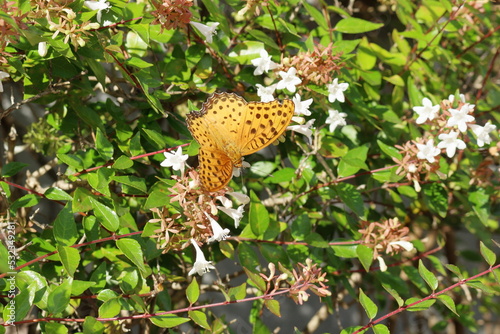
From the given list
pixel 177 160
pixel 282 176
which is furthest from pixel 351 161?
pixel 177 160

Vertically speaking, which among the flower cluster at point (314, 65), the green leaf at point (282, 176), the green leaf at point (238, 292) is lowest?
the green leaf at point (238, 292)

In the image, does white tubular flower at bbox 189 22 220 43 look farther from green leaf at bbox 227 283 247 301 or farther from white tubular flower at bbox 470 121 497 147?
white tubular flower at bbox 470 121 497 147

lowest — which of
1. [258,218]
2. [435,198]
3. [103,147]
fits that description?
[435,198]

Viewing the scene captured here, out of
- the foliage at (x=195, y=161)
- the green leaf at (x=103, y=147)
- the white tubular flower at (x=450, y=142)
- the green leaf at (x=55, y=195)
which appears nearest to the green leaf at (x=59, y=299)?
the foliage at (x=195, y=161)

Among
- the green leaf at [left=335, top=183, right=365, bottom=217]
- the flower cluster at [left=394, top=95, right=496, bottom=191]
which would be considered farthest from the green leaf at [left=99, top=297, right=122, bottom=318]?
the flower cluster at [left=394, top=95, right=496, bottom=191]

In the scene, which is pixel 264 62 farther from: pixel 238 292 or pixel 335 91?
pixel 238 292

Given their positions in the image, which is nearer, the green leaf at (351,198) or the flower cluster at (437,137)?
the flower cluster at (437,137)

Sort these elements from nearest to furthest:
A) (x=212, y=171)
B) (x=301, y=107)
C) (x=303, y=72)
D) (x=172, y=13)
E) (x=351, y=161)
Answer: (x=212, y=171) → (x=172, y=13) → (x=301, y=107) → (x=303, y=72) → (x=351, y=161)

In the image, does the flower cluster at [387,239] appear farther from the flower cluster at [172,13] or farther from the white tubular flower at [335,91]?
the flower cluster at [172,13]
